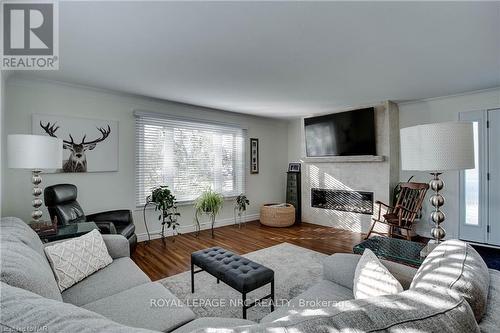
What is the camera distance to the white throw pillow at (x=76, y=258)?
1620 millimetres

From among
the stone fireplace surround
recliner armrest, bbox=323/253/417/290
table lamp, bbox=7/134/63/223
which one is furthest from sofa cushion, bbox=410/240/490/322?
the stone fireplace surround

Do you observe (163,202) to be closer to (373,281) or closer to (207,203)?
(207,203)

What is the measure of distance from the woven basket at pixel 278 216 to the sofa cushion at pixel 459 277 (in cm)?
391

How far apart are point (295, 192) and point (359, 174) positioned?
5.05ft

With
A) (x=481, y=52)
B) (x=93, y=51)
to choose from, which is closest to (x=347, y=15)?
(x=481, y=52)

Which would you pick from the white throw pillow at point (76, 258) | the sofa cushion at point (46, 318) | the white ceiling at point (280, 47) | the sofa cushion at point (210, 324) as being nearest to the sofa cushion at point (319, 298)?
the sofa cushion at point (210, 324)

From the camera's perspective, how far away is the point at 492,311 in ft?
2.60

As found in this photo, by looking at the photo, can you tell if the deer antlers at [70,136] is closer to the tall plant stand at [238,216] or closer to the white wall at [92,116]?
the white wall at [92,116]

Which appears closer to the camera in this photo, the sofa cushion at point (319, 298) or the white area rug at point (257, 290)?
the sofa cushion at point (319, 298)

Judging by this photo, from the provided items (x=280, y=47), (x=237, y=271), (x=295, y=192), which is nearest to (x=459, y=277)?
(x=237, y=271)

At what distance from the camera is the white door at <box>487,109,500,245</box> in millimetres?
3631

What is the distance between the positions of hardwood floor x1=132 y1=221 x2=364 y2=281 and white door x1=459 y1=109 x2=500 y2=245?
1658 mm

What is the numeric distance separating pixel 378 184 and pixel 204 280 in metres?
3.51

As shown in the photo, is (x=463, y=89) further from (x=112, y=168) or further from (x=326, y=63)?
(x=112, y=168)
